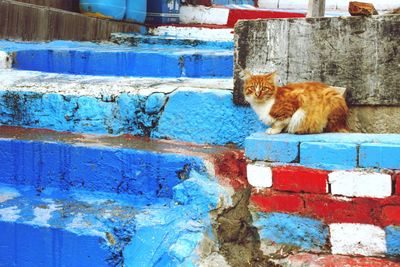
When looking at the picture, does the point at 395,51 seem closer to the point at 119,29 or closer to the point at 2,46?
the point at 2,46

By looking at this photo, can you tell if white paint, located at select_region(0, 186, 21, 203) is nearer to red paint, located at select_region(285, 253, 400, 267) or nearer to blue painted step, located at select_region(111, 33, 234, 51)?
red paint, located at select_region(285, 253, 400, 267)

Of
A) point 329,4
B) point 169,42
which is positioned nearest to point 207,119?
point 169,42

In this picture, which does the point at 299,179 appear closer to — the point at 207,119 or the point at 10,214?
the point at 207,119

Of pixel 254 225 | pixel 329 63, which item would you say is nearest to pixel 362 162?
pixel 254 225

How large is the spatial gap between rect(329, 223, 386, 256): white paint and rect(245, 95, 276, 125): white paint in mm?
589

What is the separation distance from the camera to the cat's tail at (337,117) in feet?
7.36

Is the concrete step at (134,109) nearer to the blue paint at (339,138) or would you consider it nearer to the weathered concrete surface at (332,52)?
the weathered concrete surface at (332,52)

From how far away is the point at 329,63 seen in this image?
7.96 feet

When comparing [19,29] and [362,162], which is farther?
[19,29]

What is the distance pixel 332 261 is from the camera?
1.93 metres

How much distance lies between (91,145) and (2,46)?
2.35 metres

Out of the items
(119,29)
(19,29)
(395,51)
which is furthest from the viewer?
(119,29)

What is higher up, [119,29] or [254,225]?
[119,29]

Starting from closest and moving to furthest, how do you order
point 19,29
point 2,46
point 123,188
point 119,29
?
point 123,188 < point 2,46 < point 19,29 < point 119,29
